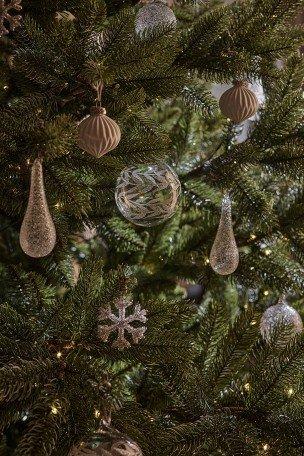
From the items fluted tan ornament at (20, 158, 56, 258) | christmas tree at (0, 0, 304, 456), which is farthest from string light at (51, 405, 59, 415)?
fluted tan ornament at (20, 158, 56, 258)

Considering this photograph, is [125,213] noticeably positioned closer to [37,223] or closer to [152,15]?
[37,223]

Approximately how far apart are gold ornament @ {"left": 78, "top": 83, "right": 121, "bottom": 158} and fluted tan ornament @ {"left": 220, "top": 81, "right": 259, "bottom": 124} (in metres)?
0.20

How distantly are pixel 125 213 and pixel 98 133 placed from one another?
0.53 ft

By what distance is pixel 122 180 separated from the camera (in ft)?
2.44

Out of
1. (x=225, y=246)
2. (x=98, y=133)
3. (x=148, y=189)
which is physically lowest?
(x=225, y=246)

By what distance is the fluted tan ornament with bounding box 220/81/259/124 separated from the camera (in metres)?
0.77

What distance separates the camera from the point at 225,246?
845 millimetres

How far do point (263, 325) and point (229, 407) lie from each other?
34cm

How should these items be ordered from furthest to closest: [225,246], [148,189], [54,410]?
1. [225,246]
2. [148,189]
3. [54,410]

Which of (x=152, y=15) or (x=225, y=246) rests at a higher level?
(x=152, y=15)

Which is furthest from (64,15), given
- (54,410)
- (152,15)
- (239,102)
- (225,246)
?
(54,410)

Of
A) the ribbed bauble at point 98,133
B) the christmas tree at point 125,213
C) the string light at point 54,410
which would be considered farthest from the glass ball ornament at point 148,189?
the string light at point 54,410

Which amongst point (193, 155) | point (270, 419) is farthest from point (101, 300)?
point (193, 155)

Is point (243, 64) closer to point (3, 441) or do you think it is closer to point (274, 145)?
point (274, 145)
